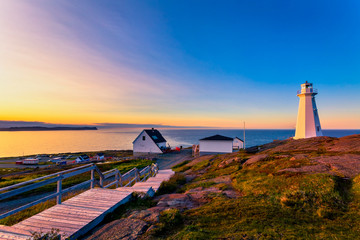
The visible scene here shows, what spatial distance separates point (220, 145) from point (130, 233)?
36057 mm

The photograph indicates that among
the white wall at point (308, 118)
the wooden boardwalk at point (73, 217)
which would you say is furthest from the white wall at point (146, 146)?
the wooden boardwalk at point (73, 217)

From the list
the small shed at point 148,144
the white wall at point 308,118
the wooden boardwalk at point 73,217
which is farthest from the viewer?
the small shed at point 148,144

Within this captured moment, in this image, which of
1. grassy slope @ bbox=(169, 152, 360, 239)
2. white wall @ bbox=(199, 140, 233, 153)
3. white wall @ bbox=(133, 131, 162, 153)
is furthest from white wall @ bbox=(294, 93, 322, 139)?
white wall @ bbox=(133, 131, 162, 153)

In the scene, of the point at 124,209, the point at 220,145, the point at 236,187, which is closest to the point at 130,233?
the point at 124,209

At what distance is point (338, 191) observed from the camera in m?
6.18

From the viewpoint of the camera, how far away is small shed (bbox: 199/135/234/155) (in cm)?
3844

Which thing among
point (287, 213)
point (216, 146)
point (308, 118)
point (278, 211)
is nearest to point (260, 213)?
point (278, 211)

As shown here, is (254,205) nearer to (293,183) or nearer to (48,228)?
(293,183)

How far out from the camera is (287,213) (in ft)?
17.1

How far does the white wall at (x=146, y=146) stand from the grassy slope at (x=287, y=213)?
41.0 meters

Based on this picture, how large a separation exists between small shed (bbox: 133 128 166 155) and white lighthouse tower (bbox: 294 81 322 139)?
101 ft

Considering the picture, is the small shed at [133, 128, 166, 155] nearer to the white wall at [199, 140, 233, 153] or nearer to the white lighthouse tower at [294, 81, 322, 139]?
the white wall at [199, 140, 233, 153]

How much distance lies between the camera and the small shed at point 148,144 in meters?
47.4

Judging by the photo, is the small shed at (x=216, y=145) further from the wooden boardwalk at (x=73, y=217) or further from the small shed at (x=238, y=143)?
the wooden boardwalk at (x=73, y=217)
